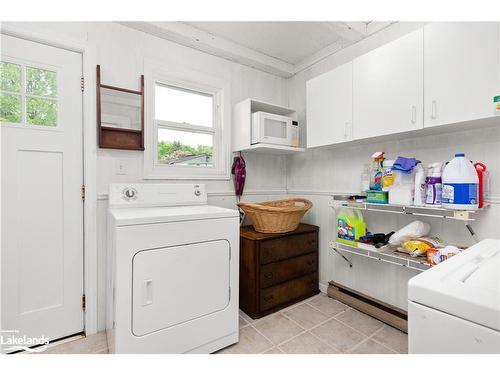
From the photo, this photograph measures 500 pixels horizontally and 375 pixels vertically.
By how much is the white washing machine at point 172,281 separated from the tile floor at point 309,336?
0.73 ft

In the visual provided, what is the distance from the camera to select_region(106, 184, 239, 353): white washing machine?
4.30 ft

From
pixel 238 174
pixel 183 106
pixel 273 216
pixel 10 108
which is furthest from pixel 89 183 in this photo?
pixel 273 216

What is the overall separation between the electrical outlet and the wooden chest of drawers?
3.50 ft

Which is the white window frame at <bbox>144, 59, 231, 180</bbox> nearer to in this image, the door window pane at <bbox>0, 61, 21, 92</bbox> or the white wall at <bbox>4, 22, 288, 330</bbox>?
the white wall at <bbox>4, 22, 288, 330</bbox>

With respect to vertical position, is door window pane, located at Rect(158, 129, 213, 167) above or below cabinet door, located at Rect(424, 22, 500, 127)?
below

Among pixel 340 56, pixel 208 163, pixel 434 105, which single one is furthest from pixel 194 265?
pixel 340 56

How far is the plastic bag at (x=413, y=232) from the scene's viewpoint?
5.43ft

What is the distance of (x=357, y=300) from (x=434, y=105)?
5.24 feet

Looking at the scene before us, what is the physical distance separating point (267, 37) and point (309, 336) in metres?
2.45

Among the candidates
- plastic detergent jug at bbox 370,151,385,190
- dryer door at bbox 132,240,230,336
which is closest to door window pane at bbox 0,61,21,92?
dryer door at bbox 132,240,230,336

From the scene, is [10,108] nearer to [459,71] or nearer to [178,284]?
[178,284]

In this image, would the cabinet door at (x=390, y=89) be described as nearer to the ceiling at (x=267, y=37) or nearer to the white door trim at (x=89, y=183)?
the ceiling at (x=267, y=37)

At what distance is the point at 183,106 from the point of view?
231 centimetres

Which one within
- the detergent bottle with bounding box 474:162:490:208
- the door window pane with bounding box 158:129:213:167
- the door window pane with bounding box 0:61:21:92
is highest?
the door window pane with bounding box 0:61:21:92
